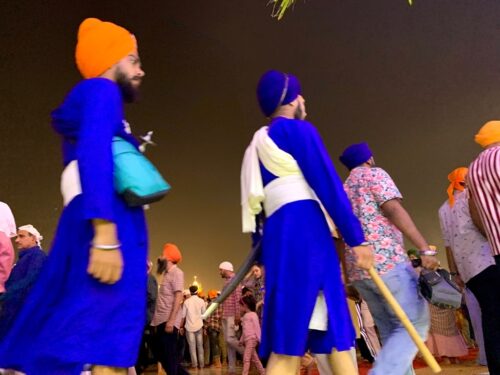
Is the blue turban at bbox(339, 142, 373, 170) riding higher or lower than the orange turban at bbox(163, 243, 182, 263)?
higher

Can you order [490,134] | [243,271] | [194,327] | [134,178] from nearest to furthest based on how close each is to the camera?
[134,178]
[243,271]
[490,134]
[194,327]

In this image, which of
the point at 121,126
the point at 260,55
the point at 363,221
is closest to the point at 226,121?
the point at 260,55

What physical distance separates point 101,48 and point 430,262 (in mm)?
1728

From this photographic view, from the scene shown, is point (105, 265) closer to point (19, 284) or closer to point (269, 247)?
point (269, 247)

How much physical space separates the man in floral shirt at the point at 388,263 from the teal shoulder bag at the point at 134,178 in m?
1.45

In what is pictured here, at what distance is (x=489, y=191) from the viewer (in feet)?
8.73

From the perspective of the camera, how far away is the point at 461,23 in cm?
1133

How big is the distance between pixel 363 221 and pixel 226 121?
9.19 m

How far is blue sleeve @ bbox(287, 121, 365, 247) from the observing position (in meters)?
1.91

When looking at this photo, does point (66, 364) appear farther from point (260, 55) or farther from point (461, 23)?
point (461, 23)

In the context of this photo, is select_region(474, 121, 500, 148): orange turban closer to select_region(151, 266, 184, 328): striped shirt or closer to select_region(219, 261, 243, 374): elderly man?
select_region(151, 266, 184, 328): striped shirt

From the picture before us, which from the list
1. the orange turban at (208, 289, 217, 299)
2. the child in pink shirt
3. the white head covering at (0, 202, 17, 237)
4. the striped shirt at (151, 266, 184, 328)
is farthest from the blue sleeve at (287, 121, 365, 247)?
the orange turban at (208, 289, 217, 299)

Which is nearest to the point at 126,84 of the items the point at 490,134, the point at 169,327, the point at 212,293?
the point at 490,134

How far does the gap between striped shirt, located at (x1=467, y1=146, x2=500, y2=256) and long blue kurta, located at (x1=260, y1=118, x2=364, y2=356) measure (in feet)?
3.27
